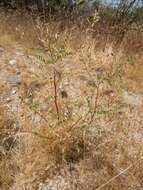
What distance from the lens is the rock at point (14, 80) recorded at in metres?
3.71

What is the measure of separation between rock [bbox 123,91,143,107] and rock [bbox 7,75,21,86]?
1.09 metres

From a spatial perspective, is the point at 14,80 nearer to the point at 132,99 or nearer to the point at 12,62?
the point at 12,62

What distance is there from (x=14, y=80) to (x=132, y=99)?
48.4 inches

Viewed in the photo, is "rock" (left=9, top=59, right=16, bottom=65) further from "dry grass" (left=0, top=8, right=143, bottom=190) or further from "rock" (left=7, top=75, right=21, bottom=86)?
"dry grass" (left=0, top=8, right=143, bottom=190)

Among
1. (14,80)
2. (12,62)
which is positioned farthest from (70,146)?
(12,62)

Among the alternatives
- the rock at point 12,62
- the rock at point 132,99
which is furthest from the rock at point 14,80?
the rock at point 132,99

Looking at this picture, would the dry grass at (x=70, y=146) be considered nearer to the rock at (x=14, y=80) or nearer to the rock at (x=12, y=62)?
the rock at (x=14, y=80)

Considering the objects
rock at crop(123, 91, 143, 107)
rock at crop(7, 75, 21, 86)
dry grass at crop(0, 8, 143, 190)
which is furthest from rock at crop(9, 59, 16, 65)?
rock at crop(123, 91, 143, 107)

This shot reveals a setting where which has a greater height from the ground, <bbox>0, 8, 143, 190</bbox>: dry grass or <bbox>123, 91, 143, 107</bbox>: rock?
→ <bbox>0, 8, 143, 190</bbox>: dry grass

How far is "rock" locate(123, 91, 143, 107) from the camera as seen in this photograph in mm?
3669

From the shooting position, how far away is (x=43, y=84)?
369cm

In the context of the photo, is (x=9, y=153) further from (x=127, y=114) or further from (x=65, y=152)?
(x=127, y=114)

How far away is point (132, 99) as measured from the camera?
3.84m

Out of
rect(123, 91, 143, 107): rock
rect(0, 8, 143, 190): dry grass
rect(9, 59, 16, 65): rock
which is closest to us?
rect(0, 8, 143, 190): dry grass
